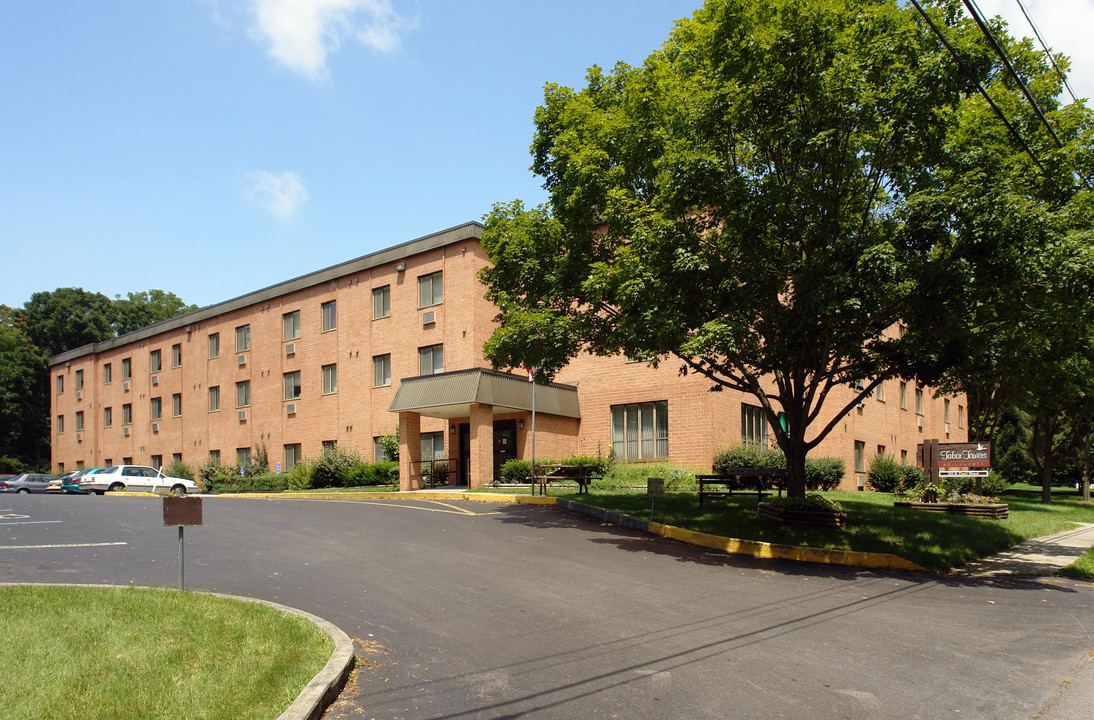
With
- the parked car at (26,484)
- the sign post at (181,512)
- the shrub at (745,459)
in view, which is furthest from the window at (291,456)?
the sign post at (181,512)

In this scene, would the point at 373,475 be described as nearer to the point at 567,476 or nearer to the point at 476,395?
the point at 476,395

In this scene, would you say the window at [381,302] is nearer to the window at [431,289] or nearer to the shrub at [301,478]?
the window at [431,289]

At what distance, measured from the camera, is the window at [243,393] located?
140ft

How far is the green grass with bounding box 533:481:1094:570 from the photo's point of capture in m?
14.2

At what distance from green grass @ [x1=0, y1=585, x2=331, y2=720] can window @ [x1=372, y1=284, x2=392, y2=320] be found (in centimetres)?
2717

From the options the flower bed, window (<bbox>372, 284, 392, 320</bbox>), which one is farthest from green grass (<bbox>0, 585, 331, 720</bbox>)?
window (<bbox>372, 284, 392, 320</bbox>)

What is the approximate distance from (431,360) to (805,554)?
72.3 feet

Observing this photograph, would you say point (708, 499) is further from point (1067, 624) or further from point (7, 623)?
point (7, 623)

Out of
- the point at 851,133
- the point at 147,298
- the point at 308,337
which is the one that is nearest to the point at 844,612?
the point at 851,133

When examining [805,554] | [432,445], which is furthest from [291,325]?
[805,554]

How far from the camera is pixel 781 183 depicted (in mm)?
13289

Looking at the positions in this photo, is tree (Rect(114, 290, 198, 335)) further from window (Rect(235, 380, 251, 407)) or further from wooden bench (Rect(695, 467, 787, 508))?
wooden bench (Rect(695, 467, 787, 508))

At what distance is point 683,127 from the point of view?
13906mm

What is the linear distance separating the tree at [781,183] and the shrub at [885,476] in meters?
20.4
